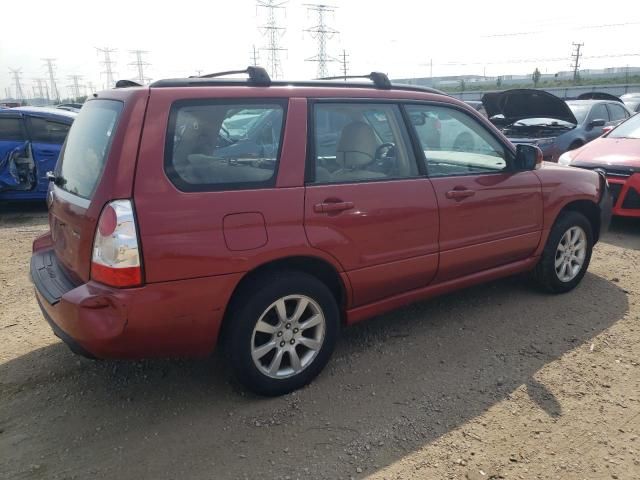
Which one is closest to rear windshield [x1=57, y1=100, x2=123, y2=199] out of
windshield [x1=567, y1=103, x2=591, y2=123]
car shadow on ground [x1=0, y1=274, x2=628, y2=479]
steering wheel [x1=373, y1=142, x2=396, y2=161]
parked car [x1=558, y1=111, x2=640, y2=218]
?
car shadow on ground [x1=0, y1=274, x2=628, y2=479]

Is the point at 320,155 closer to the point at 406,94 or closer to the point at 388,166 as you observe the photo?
the point at 388,166

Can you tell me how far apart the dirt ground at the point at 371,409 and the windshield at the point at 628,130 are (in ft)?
13.9

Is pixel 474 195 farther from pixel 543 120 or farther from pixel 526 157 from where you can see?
pixel 543 120

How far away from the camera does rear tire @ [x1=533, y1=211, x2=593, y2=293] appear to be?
436 centimetres

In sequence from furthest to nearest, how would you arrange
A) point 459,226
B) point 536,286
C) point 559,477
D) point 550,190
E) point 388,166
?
point 536,286
point 550,190
point 459,226
point 388,166
point 559,477

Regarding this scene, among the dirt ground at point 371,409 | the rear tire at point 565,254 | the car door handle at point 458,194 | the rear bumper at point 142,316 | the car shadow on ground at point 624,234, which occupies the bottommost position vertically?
the car shadow on ground at point 624,234

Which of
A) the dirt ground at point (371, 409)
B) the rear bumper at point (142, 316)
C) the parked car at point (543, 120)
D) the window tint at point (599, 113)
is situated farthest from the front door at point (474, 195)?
the window tint at point (599, 113)

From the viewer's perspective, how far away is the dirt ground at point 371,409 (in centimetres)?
249

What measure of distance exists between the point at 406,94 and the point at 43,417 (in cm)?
297

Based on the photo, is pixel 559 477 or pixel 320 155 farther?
pixel 320 155

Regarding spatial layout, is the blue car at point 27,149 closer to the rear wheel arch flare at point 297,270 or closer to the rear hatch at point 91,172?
the rear hatch at point 91,172

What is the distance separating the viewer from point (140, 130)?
2.55m

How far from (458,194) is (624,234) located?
13.4ft

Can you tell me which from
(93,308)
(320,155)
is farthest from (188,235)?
(320,155)
